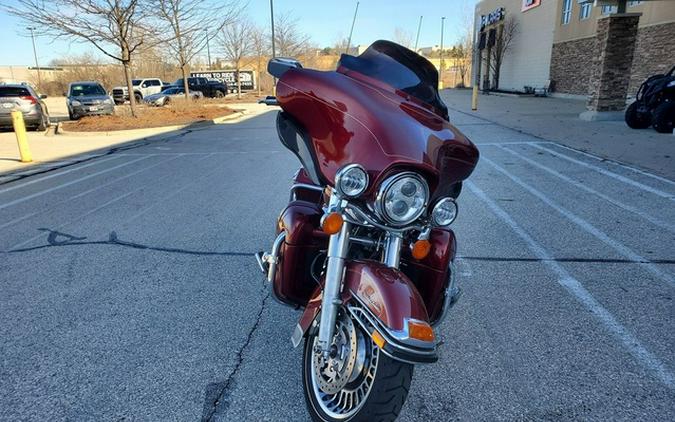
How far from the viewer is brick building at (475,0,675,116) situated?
48.7ft

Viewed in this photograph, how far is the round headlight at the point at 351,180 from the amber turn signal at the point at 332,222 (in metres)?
0.11

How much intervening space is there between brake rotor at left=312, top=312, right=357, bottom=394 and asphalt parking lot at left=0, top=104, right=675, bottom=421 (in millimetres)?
328

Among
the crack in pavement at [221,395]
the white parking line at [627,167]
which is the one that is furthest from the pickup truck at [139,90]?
the crack in pavement at [221,395]

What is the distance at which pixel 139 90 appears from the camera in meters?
35.2

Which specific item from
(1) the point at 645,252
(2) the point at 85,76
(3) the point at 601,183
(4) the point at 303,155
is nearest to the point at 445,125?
(4) the point at 303,155

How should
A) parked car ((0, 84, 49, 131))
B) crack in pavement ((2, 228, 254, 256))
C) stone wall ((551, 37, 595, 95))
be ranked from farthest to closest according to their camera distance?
stone wall ((551, 37, 595, 95)), parked car ((0, 84, 49, 131)), crack in pavement ((2, 228, 254, 256))

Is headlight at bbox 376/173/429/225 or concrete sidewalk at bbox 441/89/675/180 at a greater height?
headlight at bbox 376/173/429/225

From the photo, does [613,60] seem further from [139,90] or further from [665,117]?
[139,90]

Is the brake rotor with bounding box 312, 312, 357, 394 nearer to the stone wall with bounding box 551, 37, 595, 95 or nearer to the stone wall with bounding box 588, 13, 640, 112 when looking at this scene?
the stone wall with bounding box 588, 13, 640, 112

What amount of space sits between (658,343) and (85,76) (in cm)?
5488

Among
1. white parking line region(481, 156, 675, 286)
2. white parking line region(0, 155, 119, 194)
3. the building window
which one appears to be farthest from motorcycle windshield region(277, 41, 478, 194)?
the building window

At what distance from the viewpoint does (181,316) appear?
3.43 meters

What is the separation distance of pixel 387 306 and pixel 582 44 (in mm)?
30332

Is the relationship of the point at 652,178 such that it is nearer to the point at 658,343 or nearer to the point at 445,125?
the point at 658,343
